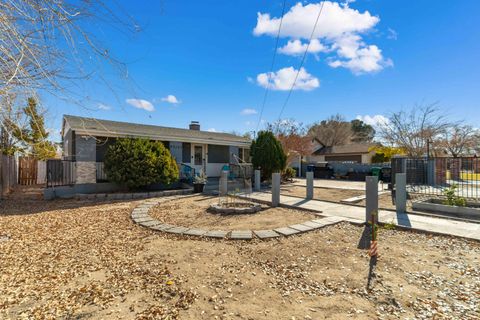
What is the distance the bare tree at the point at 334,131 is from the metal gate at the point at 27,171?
119ft

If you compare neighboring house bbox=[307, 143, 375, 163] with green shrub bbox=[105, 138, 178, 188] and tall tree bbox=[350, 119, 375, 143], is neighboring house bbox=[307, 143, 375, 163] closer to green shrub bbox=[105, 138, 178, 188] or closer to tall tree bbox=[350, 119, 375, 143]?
tall tree bbox=[350, 119, 375, 143]

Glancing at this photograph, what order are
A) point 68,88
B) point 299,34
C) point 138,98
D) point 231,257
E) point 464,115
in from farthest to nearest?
point 464,115 < point 299,34 < point 231,257 < point 138,98 < point 68,88

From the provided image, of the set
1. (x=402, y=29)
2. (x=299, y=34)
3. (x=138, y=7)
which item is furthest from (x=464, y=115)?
(x=138, y=7)

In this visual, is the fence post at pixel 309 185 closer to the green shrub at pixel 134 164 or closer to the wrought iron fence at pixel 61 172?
the green shrub at pixel 134 164

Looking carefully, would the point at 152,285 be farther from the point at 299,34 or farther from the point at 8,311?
the point at 299,34

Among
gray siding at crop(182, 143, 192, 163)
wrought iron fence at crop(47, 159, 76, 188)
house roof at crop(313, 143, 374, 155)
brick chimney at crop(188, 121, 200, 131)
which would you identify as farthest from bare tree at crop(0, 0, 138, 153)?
house roof at crop(313, 143, 374, 155)

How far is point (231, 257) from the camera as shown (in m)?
3.72

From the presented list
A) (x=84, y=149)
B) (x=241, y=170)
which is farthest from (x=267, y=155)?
(x=84, y=149)

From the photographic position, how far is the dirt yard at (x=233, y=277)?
7.98 ft

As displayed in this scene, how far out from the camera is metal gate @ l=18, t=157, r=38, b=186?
13.9 m

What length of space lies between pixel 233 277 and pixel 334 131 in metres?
41.5

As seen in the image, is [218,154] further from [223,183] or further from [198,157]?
[223,183]

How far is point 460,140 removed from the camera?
2008 cm

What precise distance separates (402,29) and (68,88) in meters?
10.0
